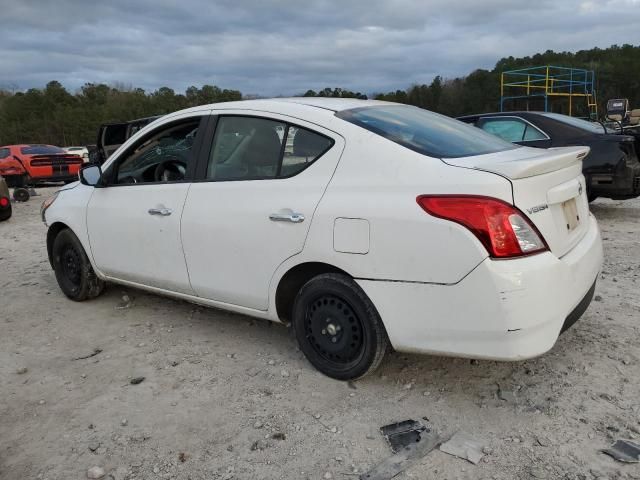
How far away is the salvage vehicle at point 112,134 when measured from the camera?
12242 millimetres

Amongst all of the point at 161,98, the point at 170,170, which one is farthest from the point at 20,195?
the point at 161,98

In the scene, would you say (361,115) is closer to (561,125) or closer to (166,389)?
(166,389)

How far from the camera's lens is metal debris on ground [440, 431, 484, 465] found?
245cm

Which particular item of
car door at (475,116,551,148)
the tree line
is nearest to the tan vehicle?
car door at (475,116,551,148)

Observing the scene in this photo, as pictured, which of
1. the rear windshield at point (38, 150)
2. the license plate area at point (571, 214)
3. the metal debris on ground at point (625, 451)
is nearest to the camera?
the metal debris on ground at point (625, 451)

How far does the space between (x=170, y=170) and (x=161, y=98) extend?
2630 inches

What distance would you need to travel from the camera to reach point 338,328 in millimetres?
3053

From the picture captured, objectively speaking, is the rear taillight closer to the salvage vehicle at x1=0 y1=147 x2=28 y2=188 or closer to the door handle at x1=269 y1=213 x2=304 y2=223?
the door handle at x1=269 y1=213 x2=304 y2=223

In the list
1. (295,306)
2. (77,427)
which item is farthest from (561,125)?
(77,427)

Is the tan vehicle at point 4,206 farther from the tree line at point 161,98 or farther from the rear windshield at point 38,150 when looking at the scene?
the tree line at point 161,98

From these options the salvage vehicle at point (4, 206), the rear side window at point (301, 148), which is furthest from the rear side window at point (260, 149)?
the salvage vehicle at point (4, 206)

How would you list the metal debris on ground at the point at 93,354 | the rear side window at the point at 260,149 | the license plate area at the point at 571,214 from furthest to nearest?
the metal debris on ground at the point at 93,354
the rear side window at the point at 260,149
the license plate area at the point at 571,214

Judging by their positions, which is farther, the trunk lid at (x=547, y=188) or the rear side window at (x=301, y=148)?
the rear side window at (x=301, y=148)

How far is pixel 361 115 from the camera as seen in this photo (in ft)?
10.5
